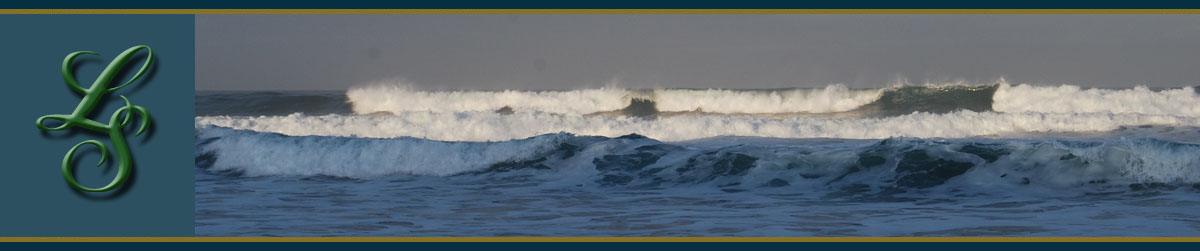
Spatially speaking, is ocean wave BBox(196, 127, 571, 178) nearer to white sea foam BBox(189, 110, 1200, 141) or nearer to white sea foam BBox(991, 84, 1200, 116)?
white sea foam BBox(189, 110, 1200, 141)

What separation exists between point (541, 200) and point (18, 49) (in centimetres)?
345

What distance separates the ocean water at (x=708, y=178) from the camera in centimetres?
580

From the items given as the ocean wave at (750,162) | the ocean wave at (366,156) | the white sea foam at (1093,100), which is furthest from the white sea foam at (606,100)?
the ocean wave at (750,162)

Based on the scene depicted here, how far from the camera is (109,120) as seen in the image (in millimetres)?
4047

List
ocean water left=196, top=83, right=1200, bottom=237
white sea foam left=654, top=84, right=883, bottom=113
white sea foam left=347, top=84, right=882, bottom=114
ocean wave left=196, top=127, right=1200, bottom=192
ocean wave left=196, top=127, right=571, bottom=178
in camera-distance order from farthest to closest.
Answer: white sea foam left=347, top=84, right=882, bottom=114 < white sea foam left=654, top=84, right=883, bottom=113 < ocean wave left=196, top=127, right=571, bottom=178 < ocean wave left=196, top=127, right=1200, bottom=192 < ocean water left=196, top=83, right=1200, bottom=237

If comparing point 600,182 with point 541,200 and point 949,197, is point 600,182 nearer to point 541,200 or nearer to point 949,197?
point 541,200

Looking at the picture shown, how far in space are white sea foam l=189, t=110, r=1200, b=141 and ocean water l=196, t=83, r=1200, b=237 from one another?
4 centimetres

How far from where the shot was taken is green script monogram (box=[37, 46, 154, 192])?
3.96 meters

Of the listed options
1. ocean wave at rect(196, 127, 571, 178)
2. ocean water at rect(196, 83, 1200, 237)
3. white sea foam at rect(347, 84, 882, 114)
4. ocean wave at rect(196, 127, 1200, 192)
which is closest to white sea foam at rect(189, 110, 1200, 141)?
ocean water at rect(196, 83, 1200, 237)

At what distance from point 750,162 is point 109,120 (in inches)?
206

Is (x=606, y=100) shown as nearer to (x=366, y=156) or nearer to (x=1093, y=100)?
(x=1093, y=100)

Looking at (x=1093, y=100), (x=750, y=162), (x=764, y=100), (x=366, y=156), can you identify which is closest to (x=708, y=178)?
(x=750, y=162)

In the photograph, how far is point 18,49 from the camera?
4.16 m

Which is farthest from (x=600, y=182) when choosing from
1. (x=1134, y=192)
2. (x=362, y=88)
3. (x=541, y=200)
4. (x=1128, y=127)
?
(x=362, y=88)
